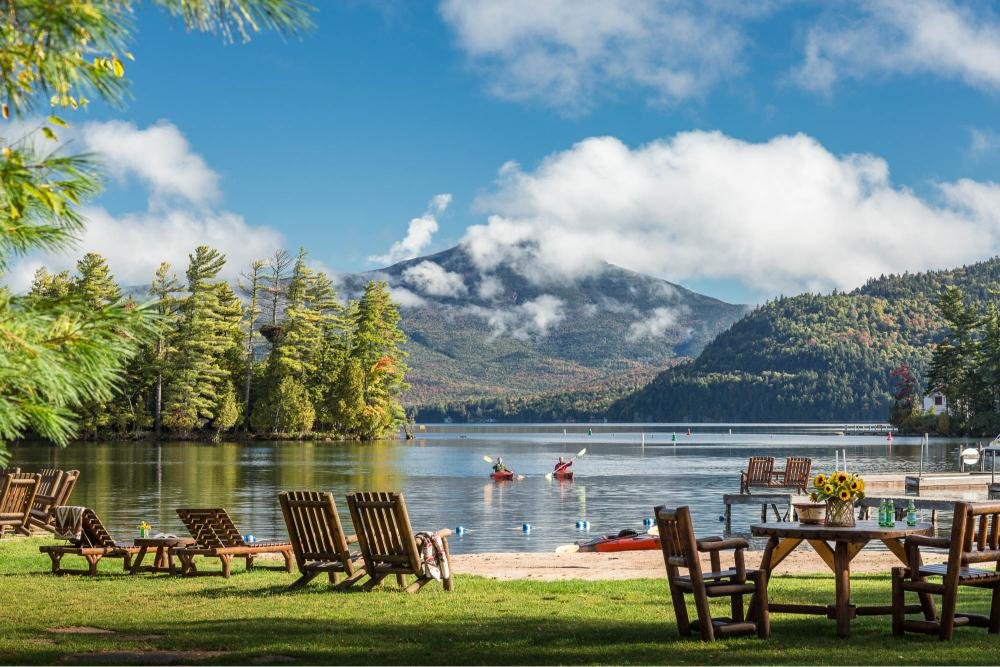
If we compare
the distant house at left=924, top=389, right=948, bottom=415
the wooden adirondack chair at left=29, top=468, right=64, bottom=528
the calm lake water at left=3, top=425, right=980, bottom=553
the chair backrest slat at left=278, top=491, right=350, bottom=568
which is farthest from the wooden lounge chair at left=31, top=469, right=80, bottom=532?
the distant house at left=924, top=389, right=948, bottom=415

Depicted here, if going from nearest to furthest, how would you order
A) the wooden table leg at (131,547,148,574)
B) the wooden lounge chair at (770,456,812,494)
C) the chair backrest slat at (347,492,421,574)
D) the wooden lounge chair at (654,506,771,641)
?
1. the wooden lounge chair at (654,506,771,641)
2. the chair backrest slat at (347,492,421,574)
3. the wooden table leg at (131,547,148,574)
4. the wooden lounge chair at (770,456,812,494)

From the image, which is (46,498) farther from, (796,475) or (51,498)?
(796,475)

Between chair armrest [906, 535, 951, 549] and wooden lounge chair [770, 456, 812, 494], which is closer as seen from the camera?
chair armrest [906, 535, 951, 549]

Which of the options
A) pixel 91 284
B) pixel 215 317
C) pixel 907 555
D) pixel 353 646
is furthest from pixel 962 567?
pixel 215 317

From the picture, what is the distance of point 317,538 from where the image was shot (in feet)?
40.5

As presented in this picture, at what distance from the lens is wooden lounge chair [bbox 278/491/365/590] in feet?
39.8

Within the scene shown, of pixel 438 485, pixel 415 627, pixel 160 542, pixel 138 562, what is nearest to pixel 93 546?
pixel 138 562

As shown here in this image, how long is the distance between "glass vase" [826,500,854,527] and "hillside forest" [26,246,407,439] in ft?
234

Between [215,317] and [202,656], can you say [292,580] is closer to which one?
[202,656]

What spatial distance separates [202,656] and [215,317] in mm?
81382

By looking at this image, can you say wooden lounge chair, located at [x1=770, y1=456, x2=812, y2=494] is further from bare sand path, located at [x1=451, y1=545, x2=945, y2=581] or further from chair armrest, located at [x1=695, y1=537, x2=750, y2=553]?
chair armrest, located at [x1=695, y1=537, x2=750, y2=553]

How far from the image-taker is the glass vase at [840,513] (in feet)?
31.1

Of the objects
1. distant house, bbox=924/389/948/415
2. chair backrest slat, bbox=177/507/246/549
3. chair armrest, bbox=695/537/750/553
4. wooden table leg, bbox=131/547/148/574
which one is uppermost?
distant house, bbox=924/389/948/415

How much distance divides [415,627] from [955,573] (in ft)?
13.6
